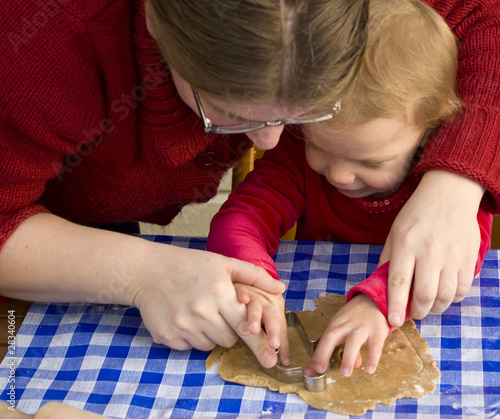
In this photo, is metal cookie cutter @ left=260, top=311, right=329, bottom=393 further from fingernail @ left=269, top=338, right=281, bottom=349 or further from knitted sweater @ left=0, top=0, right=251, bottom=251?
knitted sweater @ left=0, top=0, right=251, bottom=251

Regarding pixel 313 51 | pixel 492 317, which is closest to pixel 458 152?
pixel 492 317

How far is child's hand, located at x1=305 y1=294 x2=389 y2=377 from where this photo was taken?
87 centimetres

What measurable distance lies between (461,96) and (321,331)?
0.46 metres

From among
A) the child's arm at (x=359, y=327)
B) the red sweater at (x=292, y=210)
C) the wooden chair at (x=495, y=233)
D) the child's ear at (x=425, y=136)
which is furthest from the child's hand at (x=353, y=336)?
the wooden chair at (x=495, y=233)

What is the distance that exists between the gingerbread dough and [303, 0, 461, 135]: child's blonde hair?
0.32 m

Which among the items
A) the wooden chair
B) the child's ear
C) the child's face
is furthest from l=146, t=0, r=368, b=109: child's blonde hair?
the wooden chair

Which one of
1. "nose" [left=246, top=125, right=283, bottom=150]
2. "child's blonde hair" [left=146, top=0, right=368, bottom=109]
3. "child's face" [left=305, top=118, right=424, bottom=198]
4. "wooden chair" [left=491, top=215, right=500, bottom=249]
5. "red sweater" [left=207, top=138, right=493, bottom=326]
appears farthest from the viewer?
"wooden chair" [left=491, top=215, right=500, bottom=249]

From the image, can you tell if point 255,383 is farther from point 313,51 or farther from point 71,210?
point 71,210

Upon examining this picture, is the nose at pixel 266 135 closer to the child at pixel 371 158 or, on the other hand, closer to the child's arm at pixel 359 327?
the child at pixel 371 158

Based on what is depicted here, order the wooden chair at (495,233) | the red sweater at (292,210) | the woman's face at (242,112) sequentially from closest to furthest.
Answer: the woman's face at (242,112), the red sweater at (292,210), the wooden chair at (495,233)

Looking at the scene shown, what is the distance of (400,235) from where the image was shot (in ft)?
3.15

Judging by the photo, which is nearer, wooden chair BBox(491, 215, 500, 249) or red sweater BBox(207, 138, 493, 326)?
red sweater BBox(207, 138, 493, 326)

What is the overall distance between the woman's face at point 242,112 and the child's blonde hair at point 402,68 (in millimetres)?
137

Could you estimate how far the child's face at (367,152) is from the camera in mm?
1001
